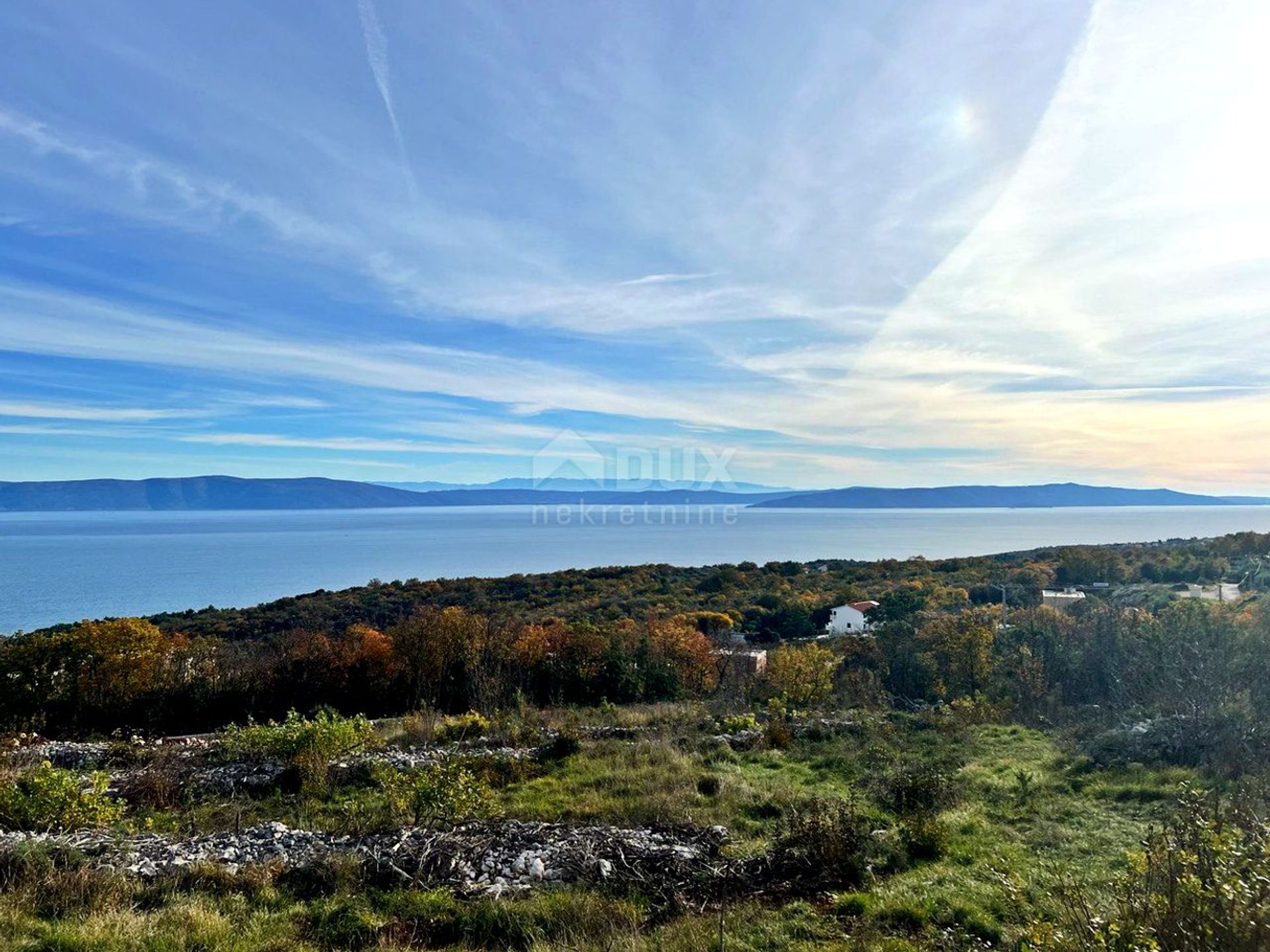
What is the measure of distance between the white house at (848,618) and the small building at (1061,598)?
7203 millimetres

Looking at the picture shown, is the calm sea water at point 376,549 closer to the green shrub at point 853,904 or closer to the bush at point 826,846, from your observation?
the bush at point 826,846

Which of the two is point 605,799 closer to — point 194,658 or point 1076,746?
point 1076,746

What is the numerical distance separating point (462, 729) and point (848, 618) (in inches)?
1000

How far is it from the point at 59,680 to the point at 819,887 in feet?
48.2

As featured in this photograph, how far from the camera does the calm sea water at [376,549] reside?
198 ft

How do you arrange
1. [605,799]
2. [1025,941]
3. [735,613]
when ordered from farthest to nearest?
[735,613] < [605,799] < [1025,941]

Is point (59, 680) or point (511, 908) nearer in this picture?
point (511, 908)

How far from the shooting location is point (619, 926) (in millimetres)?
4754

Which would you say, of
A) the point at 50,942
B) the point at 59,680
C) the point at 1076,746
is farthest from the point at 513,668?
the point at 50,942

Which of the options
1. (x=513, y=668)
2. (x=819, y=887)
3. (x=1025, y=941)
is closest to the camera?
(x=1025, y=941)

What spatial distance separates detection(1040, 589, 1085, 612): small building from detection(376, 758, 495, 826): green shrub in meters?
25.0

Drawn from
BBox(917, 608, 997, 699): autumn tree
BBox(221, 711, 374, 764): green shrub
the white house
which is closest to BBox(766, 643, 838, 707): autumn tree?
BBox(917, 608, 997, 699): autumn tree

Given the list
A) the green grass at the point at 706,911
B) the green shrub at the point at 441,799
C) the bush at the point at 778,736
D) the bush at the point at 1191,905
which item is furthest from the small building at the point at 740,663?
the bush at the point at 1191,905

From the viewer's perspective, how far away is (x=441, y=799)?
6.73 m
